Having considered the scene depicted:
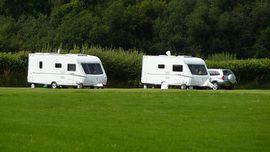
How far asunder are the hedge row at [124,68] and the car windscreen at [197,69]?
8.54 m

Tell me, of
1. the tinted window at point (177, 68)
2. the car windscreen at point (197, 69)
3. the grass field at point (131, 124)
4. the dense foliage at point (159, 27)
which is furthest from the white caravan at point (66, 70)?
the dense foliage at point (159, 27)

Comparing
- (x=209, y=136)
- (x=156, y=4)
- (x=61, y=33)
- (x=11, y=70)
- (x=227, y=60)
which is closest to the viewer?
(x=209, y=136)

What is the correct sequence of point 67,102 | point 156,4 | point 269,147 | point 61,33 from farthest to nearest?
point 156,4, point 61,33, point 67,102, point 269,147

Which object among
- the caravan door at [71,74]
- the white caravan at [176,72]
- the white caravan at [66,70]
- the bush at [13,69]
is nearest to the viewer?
the white caravan at [66,70]

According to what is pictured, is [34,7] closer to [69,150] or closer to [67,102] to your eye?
[67,102]

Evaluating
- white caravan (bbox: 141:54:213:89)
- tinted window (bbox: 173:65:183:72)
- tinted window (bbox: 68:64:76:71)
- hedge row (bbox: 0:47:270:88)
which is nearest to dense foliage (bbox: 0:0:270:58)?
hedge row (bbox: 0:47:270:88)

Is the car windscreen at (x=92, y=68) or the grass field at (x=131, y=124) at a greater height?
the car windscreen at (x=92, y=68)

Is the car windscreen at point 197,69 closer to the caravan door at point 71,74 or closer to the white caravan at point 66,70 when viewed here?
the white caravan at point 66,70

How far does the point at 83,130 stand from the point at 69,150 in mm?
2670

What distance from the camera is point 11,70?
5100 centimetres

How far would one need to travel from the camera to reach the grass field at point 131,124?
1387 centimetres

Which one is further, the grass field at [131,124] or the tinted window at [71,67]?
the tinted window at [71,67]

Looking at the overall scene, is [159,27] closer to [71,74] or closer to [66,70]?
[66,70]

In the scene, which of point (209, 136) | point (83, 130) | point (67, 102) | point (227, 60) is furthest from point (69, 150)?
point (227, 60)
